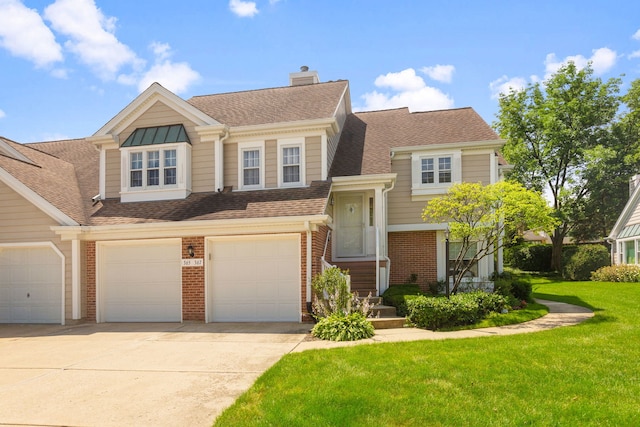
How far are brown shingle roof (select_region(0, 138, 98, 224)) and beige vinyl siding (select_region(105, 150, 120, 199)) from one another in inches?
37.0

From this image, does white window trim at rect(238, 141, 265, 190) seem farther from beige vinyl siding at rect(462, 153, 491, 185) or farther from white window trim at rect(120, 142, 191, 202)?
beige vinyl siding at rect(462, 153, 491, 185)

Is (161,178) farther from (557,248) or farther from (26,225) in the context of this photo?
(557,248)

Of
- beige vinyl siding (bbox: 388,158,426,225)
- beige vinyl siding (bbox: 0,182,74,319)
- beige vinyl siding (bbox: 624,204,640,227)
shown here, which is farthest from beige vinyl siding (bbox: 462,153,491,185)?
beige vinyl siding (bbox: 624,204,640,227)

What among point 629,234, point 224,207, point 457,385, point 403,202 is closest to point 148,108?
point 224,207

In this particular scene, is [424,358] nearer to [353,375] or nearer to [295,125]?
[353,375]

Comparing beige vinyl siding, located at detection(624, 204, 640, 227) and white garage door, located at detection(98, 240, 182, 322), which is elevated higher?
beige vinyl siding, located at detection(624, 204, 640, 227)

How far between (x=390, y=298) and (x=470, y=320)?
2460 mm

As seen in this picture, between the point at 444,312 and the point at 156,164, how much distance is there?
10491 mm

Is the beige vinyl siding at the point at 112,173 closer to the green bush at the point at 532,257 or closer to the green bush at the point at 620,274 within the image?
→ the green bush at the point at 620,274

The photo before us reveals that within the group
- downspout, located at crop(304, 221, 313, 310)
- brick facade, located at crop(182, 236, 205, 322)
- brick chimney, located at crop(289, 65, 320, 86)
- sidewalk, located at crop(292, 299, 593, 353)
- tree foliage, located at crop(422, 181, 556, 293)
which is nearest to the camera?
sidewalk, located at crop(292, 299, 593, 353)

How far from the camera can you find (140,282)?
1344 centimetres

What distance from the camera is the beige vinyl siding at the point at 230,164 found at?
15.0m

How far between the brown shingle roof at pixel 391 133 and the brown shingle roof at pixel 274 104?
191cm

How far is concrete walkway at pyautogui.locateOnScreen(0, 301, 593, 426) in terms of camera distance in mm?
5621
